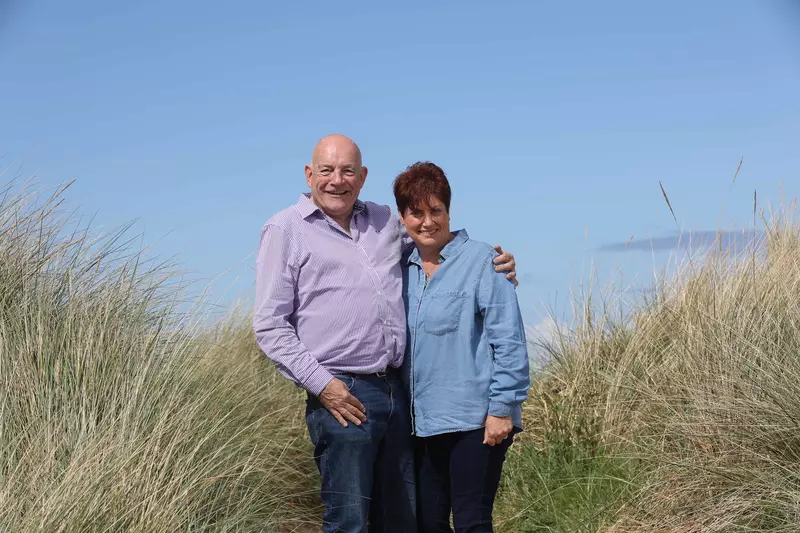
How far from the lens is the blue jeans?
3.49 metres

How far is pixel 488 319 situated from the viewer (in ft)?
11.3

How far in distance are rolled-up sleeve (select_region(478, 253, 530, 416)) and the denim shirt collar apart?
0.65ft

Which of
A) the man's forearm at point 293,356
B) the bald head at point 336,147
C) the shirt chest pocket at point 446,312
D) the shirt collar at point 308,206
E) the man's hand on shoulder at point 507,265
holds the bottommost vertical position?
the man's forearm at point 293,356

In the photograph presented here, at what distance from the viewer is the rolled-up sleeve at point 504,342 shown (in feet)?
11.1

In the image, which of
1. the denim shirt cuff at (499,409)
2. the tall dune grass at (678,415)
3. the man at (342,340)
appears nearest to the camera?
the denim shirt cuff at (499,409)

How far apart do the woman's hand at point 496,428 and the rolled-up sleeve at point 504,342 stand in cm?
2

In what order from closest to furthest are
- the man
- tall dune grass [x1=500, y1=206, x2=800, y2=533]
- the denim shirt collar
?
1. the man
2. the denim shirt collar
3. tall dune grass [x1=500, y1=206, x2=800, y2=533]

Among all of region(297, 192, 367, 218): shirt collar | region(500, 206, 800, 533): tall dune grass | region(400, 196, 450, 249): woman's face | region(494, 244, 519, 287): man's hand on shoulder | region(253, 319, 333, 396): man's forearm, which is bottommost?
region(500, 206, 800, 533): tall dune grass

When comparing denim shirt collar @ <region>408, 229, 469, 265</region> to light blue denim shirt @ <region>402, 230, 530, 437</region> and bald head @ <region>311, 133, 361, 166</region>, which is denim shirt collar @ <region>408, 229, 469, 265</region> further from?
bald head @ <region>311, 133, 361, 166</region>

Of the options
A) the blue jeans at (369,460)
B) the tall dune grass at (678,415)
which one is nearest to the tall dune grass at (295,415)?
the tall dune grass at (678,415)

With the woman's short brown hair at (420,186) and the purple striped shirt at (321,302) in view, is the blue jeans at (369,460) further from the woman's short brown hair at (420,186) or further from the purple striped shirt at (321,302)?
the woman's short brown hair at (420,186)

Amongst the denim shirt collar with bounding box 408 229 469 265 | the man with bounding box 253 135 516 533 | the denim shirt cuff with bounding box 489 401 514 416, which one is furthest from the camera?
the denim shirt collar with bounding box 408 229 469 265

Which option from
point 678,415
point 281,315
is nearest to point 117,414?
point 281,315

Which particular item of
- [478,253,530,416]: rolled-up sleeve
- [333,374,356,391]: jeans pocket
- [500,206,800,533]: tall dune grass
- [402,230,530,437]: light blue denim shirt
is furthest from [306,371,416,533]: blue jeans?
[500,206,800,533]: tall dune grass
